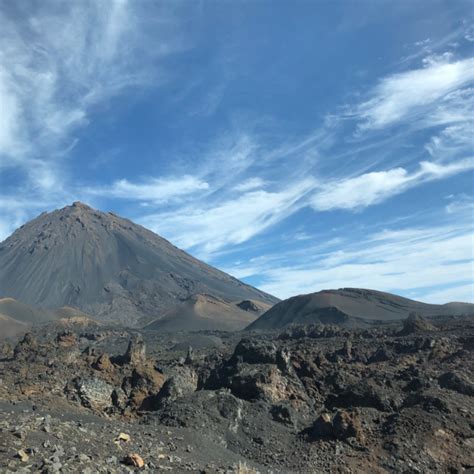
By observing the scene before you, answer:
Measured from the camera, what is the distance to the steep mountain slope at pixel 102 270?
111188 millimetres

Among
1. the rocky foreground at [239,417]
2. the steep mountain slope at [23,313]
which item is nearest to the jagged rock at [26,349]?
the rocky foreground at [239,417]

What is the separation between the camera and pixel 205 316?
88.2m

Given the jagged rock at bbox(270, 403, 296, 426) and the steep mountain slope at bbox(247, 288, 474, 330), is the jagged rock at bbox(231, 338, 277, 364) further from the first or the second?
the steep mountain slope at bbox(247, 288, 474, 330)

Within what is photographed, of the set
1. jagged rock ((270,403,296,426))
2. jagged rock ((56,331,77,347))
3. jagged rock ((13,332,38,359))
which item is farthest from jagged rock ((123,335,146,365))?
jagged rock ((270,403,296,426))

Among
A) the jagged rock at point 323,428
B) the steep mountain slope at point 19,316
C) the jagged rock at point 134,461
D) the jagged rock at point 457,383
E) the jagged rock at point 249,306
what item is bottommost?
the jagged rock at point 323,428

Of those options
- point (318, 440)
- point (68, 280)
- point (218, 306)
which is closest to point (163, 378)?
point (318, 440)

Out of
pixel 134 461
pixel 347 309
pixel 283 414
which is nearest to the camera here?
pixel 134 461

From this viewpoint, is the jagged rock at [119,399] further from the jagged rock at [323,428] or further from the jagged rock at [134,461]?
the jagged rock at [134,461]

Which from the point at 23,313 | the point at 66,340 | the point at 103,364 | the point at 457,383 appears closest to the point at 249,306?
the point at 23,313

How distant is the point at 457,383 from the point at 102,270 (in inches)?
4575

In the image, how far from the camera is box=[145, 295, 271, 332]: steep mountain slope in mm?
82062

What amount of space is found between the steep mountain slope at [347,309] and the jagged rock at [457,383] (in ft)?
174

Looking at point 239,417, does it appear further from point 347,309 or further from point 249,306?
point 249,306

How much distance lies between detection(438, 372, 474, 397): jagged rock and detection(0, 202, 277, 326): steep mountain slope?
8580cm
